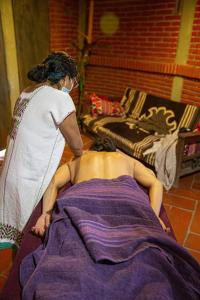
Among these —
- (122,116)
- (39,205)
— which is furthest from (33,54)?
(39,205)

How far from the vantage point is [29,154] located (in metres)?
1.34

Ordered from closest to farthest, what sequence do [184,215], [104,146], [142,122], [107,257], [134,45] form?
[107,257], [104,146], [184,215], [142,122], [134,45]

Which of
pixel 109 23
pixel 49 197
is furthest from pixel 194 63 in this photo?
pixel 49 197

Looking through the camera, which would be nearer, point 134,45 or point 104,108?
point 104,108

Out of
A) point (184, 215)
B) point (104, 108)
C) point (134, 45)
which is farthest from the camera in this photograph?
point (134, 45)

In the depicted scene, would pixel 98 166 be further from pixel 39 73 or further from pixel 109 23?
pixel 109 23

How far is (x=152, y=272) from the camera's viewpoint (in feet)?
3.20

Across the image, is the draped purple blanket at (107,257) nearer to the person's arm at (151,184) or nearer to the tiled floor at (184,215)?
the person's arm at (151,184)

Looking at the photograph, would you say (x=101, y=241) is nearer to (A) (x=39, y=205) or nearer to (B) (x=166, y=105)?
(A) (x=39, y=205)

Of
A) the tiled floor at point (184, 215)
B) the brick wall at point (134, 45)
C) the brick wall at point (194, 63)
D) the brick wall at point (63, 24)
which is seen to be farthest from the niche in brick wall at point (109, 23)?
the tiled floor at point (184, 215)

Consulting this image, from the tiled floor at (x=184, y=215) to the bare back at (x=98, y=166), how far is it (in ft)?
2.64

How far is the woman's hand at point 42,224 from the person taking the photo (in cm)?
136

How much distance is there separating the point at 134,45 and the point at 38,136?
3.35m

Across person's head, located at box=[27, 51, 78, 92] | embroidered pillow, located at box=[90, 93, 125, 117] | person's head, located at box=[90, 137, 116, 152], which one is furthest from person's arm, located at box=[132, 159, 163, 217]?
embroidered pillow, located at box=[90, 93, 125, 117]
